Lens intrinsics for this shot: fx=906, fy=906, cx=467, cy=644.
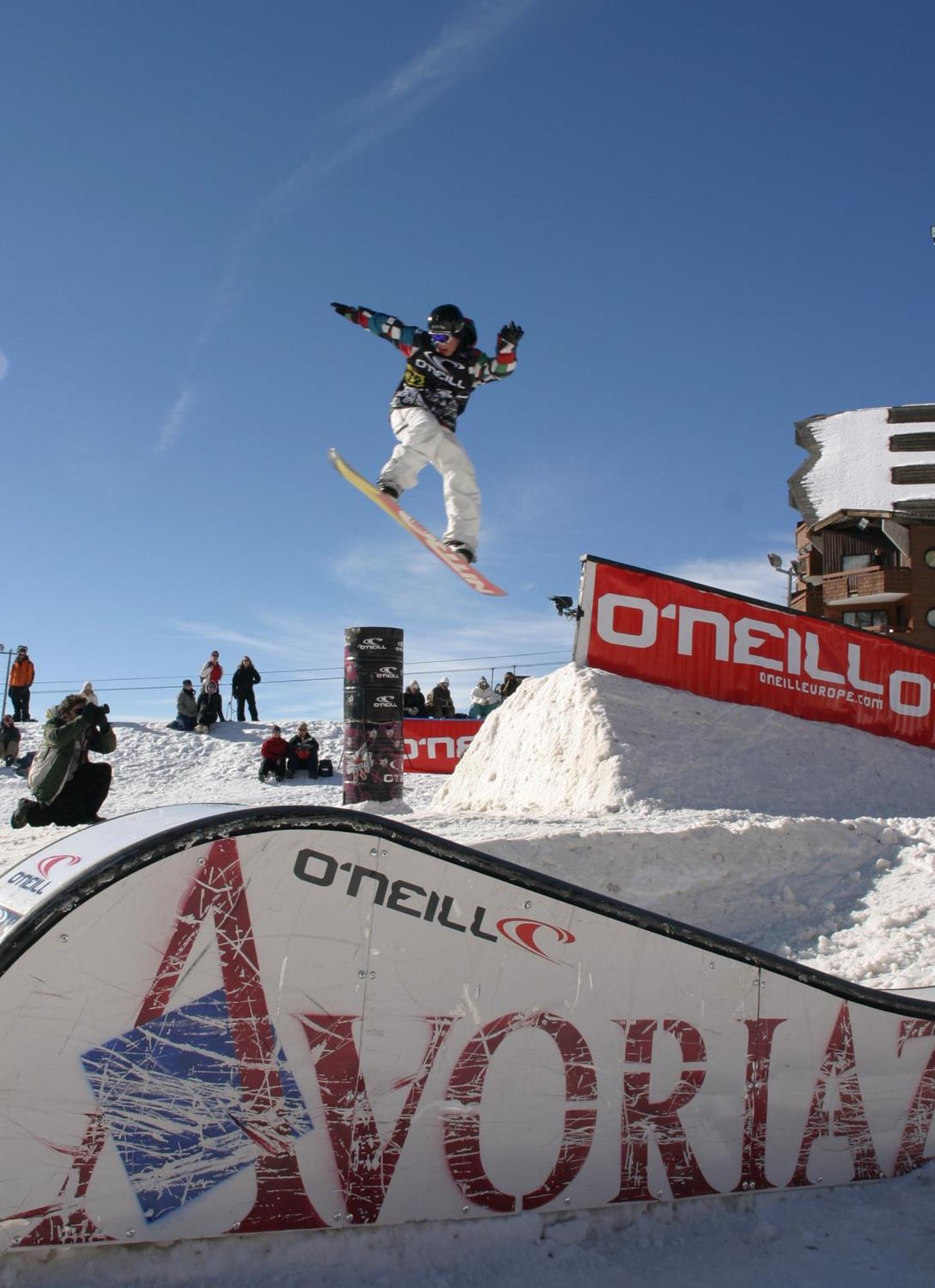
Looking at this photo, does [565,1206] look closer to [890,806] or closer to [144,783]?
[890,806]

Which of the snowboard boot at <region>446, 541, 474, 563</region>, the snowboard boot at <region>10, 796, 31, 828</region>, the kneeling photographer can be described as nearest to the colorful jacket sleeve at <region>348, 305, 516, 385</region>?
the snowboard boot at <region>446, 541, 474, 563</region>

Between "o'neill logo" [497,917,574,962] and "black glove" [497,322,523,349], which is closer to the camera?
"o'neill logo" [497,917,574,962]

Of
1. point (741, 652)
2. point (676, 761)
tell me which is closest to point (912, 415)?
point (741, 652)

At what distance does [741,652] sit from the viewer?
9.81m

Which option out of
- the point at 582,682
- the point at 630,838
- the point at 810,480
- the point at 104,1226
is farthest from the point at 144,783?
the point at 810,480

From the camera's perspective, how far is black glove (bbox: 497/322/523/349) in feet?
26.0

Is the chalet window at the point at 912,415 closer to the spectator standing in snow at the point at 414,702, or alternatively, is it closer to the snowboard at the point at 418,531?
the spectator standing in snow at the point at 414,702

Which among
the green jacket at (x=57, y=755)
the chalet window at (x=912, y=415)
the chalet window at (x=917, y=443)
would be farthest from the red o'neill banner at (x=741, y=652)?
the chalet window at (x=912, y=415)

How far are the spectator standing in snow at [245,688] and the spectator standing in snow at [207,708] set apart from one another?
51cm

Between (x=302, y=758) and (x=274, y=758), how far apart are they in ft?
1.74

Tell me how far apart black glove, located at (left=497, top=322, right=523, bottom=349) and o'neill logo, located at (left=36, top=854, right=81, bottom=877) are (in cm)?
645

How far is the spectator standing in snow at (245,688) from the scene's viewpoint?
Result: 749 inches

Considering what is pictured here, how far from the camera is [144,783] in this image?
15539mm

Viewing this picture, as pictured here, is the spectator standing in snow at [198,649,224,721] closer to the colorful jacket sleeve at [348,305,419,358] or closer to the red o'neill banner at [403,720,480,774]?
the red o'neill banner at [403,720,480,774]
